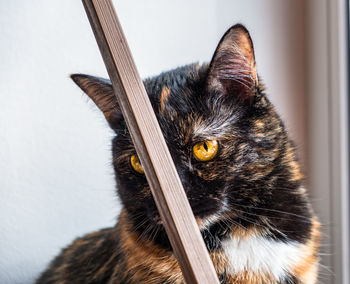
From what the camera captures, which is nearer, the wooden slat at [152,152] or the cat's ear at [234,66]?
the wooden slat at [152,152]

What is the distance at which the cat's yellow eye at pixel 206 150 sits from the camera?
724mm

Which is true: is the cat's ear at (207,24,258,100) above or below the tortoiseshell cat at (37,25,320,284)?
above

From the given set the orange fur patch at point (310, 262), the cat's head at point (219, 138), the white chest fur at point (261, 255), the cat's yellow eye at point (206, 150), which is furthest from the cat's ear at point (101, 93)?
the orange fur patch at point (310, 262)

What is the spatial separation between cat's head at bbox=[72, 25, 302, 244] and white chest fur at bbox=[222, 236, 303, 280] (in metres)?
0.06

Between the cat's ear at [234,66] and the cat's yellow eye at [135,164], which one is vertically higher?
the cat's ear at [234,66]

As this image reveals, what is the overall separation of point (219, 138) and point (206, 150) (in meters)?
0.03

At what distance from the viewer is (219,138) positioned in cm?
74

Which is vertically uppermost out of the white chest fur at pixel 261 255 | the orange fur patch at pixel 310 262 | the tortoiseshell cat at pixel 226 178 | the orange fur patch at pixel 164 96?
the orange fur patch at pixel 164 96

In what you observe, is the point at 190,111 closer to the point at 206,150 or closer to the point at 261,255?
the point at 206,150

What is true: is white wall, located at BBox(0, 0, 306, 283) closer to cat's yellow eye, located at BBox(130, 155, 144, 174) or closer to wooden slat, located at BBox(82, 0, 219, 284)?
cat's yellow eye, located at BBox(130, 155, 144, 174)

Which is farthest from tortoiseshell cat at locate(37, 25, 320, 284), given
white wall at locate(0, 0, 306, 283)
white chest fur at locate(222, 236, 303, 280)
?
white wall at locate(0, 0, 306, 283)

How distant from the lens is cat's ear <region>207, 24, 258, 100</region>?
711 millimetres

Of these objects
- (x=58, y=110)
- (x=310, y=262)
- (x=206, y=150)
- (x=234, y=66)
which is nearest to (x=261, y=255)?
(x=310, y=262)

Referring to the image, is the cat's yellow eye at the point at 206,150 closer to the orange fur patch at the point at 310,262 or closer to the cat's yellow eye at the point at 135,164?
the cat's yellow eye at the point at 135,164
